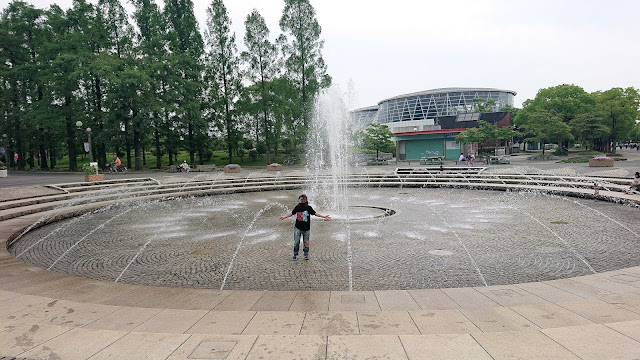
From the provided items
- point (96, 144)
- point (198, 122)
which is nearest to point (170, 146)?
point (198, 122)

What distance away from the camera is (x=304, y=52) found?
4494 centimetres

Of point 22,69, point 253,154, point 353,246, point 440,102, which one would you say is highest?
point 440,102

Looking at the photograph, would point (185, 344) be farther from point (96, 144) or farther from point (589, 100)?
point (589, 100)

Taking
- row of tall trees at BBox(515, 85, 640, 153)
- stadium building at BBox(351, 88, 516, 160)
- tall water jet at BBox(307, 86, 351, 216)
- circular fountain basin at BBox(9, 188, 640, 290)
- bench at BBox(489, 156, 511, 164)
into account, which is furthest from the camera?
stadium building at BBox(351, 88, 516, 160)

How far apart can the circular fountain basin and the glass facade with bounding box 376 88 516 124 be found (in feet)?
219

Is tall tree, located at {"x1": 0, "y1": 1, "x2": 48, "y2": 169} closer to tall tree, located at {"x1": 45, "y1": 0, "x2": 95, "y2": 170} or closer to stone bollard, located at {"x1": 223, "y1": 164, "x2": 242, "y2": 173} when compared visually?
tall tree, located at {"x1": 45, "y1": 0, "x2": 95, "y2": 170}

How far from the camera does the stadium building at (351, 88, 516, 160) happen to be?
51.9m

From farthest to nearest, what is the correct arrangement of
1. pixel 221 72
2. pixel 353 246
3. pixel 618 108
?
pixel 618 108, pixel 221 72, pixel 353 246

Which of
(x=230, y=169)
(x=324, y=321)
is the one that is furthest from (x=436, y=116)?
(x=324, y=321)

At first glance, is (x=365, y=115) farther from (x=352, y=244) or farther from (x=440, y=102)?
(x=352, y=244)

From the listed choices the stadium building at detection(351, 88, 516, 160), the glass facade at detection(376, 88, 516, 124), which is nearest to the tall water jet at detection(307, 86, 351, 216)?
the stadium building at detection(351, 88, 516, 160)

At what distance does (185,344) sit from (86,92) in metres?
46.8

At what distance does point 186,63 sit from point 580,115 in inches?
2061

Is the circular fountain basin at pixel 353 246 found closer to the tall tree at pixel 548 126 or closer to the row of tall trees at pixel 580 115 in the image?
the tall tree at pixel 548 126
